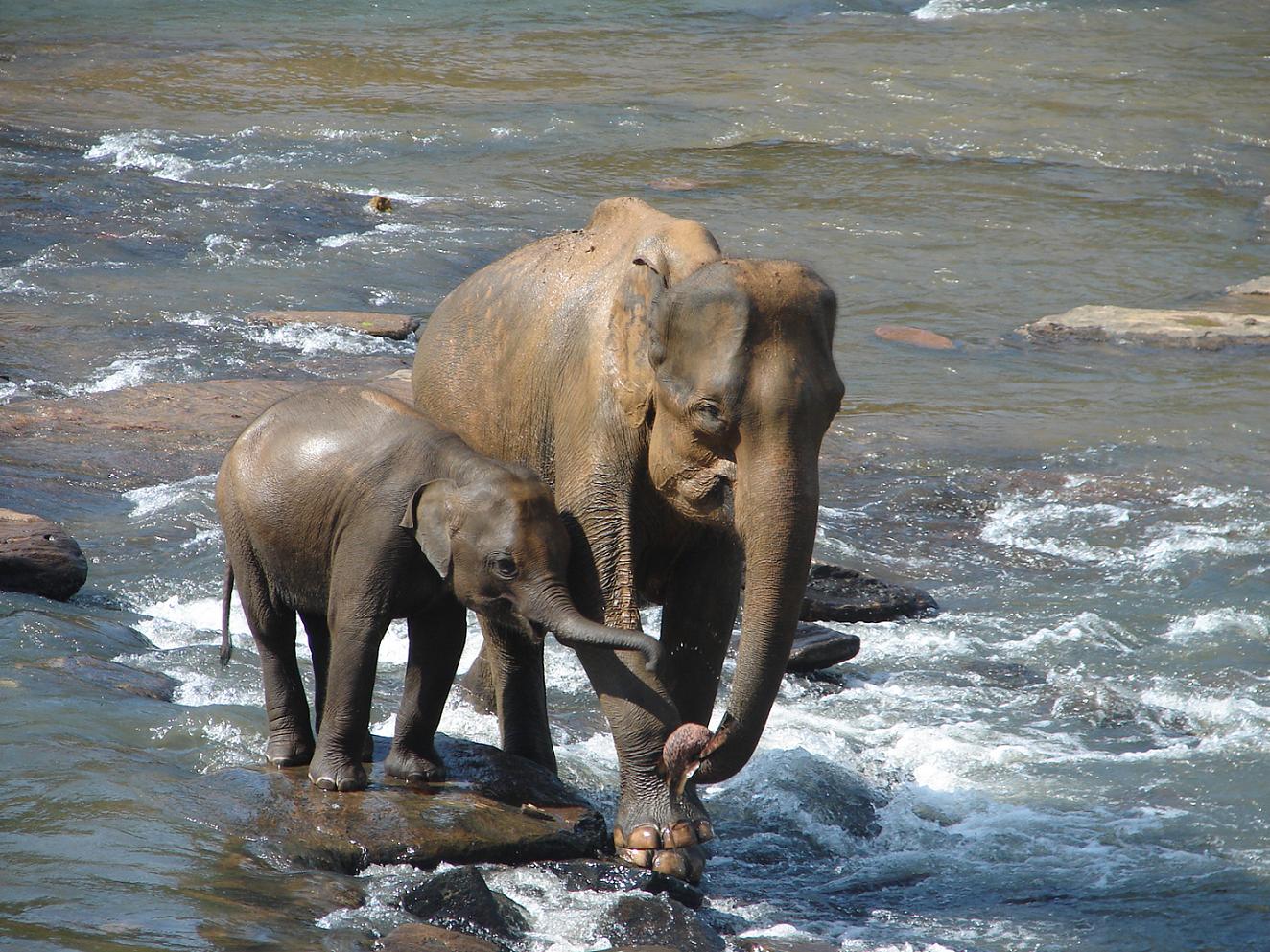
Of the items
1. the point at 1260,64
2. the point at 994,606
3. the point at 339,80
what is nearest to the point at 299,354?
the point at 994,606

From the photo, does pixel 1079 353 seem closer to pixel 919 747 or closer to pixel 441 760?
pixel 919 747

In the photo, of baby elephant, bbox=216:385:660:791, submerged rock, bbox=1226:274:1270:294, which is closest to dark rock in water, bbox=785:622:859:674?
baby elephant, bbox=216:385:660:791

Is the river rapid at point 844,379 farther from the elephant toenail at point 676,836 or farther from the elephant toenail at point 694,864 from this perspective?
the elephant toenail at point 676,836

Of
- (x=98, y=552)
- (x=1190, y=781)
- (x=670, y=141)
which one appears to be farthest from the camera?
(x=670, y=141)

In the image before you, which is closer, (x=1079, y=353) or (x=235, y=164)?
(x=1079, y=353)

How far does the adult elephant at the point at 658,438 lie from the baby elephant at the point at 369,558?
318 mm

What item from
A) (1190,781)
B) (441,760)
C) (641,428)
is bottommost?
(1190,781)

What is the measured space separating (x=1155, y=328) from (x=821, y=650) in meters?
8.82

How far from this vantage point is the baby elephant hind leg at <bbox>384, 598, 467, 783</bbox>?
6461 millimetres

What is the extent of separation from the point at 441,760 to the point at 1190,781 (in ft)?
12.0

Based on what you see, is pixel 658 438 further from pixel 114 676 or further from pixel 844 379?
pixel 844 379

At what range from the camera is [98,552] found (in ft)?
33.7

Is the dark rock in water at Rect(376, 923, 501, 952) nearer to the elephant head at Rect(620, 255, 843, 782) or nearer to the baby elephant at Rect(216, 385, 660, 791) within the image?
the elephant head at Rect(620, 255, 843, 782)

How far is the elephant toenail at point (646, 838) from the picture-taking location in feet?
20.3
